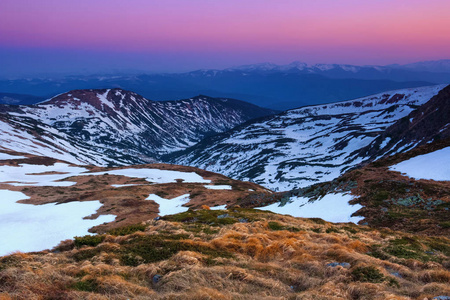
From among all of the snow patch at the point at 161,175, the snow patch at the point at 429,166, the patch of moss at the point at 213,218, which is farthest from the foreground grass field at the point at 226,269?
the snow patch at the point at 161,175

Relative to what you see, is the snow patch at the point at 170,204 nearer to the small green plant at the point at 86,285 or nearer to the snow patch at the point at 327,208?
the snow patch at the point at 327,208

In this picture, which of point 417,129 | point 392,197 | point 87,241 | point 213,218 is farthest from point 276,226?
point 417,129

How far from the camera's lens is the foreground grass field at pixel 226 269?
7910 mm

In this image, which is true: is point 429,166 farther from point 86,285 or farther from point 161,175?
point 161,175

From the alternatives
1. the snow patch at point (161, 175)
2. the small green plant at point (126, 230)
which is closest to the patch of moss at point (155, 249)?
the small green plant at point (126, 230)

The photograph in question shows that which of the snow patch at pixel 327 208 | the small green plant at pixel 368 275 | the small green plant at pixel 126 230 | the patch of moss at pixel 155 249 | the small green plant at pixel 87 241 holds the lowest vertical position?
the snow patch at pixel 327 208

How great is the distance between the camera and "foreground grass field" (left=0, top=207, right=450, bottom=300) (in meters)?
7.91

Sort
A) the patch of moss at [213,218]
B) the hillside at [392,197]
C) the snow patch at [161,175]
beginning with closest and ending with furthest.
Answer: the patch of moss at [213,218] < the hillside at [392,197] < the snow patch at [161,175]

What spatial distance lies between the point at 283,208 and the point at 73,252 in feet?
94.1

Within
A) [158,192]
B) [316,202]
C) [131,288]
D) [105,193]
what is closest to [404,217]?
[316,202]

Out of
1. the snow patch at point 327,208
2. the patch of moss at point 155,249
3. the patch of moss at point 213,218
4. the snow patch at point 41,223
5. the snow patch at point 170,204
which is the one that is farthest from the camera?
the snow patch at point 170,204

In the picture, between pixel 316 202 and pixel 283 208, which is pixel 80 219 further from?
pixel 316 202

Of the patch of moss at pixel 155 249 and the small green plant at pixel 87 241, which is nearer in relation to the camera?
the patch of moss at pixel 155 249

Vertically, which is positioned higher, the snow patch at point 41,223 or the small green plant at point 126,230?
the small green plant at point 126,230
